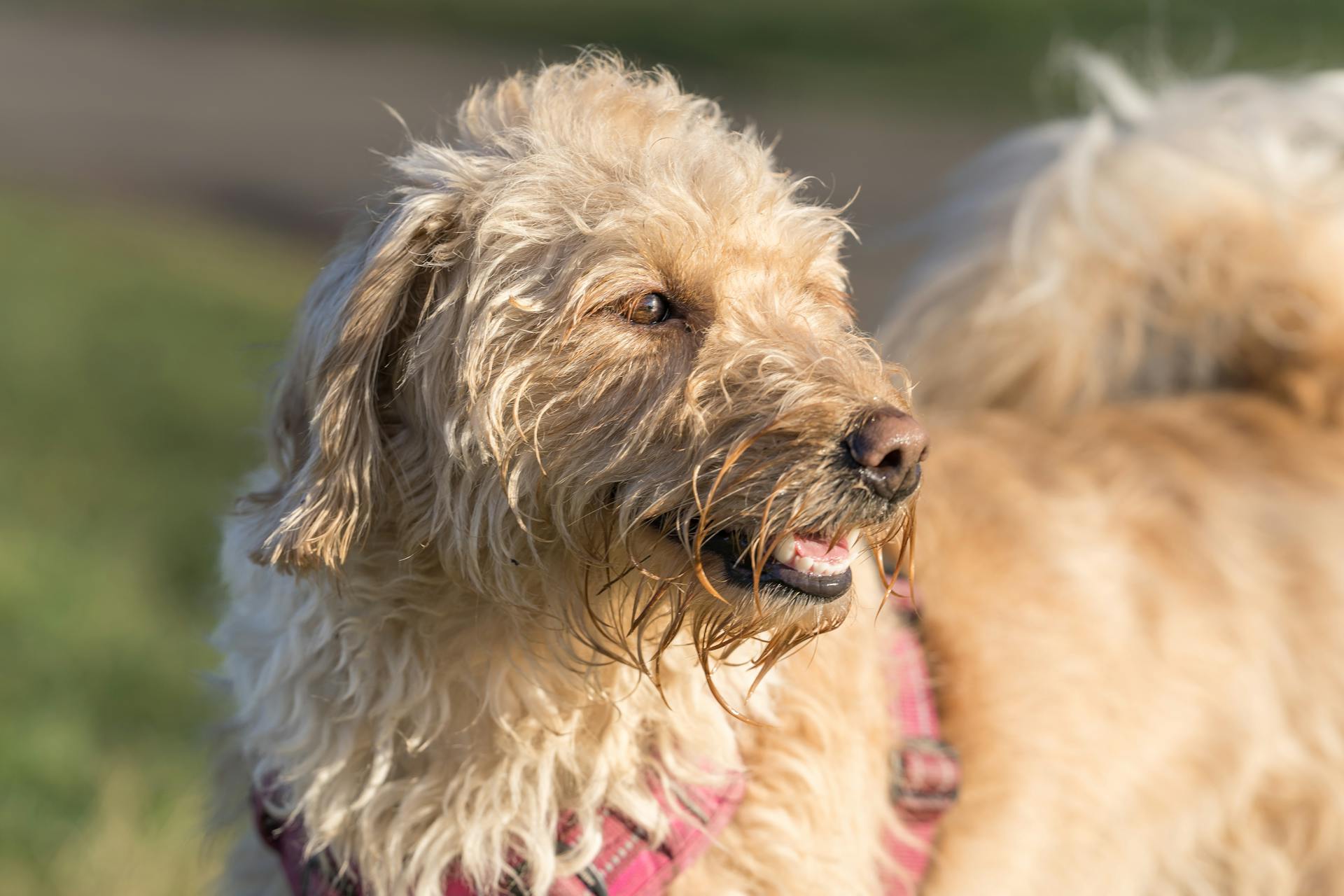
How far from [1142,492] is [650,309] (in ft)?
5.77

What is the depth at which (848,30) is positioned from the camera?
23.3 metres

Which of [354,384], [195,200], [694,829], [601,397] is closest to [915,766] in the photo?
[694,829]

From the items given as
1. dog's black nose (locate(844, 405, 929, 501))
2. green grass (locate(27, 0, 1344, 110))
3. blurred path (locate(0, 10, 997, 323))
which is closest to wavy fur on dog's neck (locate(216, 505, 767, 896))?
dog's black nose (locate(844, 405, 929, 501))

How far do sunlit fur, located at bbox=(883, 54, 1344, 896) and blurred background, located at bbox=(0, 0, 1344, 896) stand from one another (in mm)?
749

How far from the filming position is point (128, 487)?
891 cm

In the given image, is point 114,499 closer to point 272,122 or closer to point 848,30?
point 272,122

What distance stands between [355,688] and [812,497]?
94 cm

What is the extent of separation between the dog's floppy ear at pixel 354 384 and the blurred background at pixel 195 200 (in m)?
0.33

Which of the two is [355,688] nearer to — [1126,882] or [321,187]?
[1126,882]

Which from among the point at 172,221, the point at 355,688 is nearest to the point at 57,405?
the point at 172,221

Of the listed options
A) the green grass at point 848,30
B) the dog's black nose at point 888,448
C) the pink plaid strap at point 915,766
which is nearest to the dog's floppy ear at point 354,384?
the dog's black nose at point 888,448

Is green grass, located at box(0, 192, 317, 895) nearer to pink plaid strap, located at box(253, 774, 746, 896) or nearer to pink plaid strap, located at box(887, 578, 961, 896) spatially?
pink plaid strap, located at box(253, 774, 746, 896)

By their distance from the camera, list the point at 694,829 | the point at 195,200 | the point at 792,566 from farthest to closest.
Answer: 1. the point at 195,200
2. the point at 694,829
3. the point at 792,566

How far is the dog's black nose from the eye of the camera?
2141 millimetres
